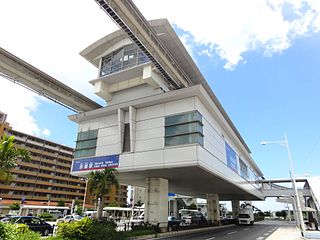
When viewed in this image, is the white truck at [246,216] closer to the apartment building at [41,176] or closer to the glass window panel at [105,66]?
the glass window panel at [105,66]

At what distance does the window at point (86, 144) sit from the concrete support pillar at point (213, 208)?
23.2m

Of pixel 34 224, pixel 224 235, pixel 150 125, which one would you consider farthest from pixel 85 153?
pixel 224 235

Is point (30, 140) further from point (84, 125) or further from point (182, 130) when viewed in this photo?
point (182, 130)

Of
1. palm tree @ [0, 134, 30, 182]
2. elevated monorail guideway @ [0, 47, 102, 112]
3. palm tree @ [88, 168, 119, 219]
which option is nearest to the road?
palm tree @ [88, 168, 119, 219]

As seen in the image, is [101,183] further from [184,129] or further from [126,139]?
[184,129]

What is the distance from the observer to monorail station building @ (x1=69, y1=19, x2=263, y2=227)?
2155 centimetres

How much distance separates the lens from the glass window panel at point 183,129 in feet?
69.0

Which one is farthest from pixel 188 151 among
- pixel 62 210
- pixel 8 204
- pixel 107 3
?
pixel 8 204

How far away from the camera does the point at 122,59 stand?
27266 mm

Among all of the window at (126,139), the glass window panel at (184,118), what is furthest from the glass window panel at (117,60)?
the glass window panel at (184,118)

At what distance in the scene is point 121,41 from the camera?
27438 mm

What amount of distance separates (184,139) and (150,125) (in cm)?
413

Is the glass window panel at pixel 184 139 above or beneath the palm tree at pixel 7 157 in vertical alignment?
above

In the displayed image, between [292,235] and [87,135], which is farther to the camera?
A: [87,135]
